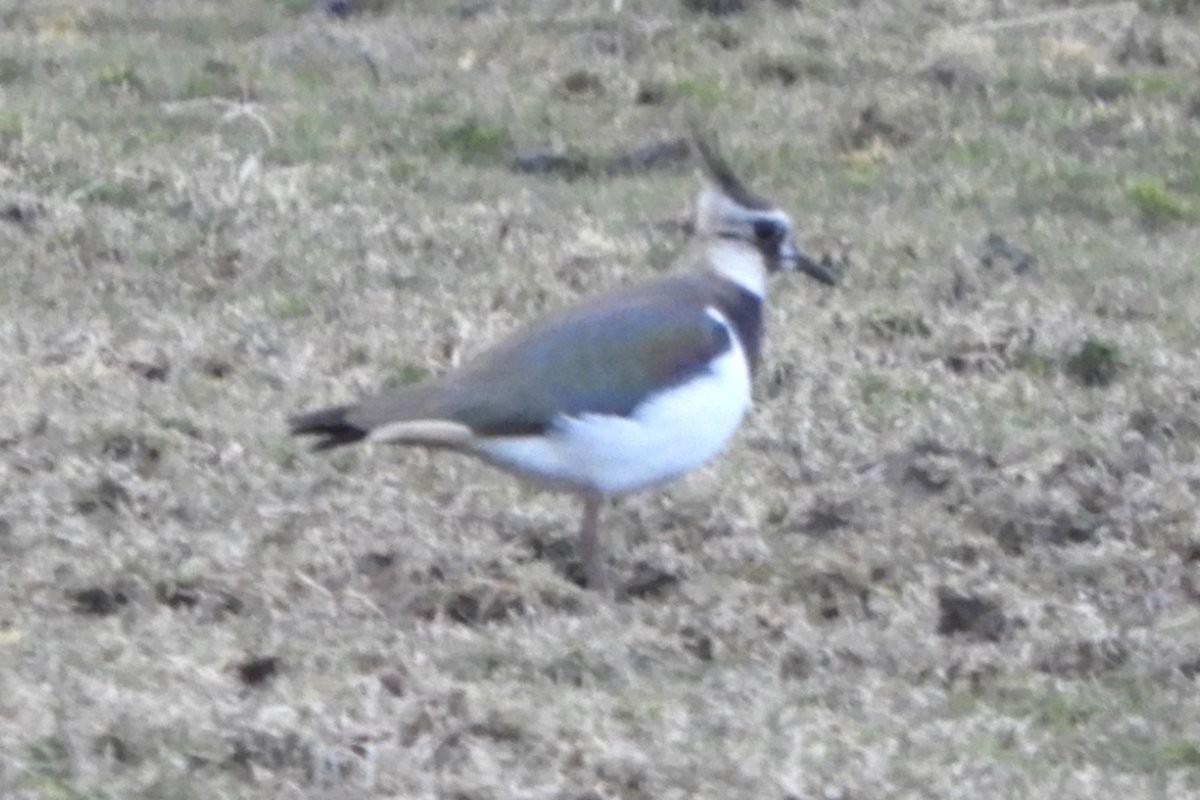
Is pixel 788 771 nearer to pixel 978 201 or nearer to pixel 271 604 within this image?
pixel 271 604

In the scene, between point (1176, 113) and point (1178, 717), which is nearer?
point (1178, 717)

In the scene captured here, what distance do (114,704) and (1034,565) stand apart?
260 cm

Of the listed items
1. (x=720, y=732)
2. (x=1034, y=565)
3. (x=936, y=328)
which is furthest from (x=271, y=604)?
(x=936, y=328)

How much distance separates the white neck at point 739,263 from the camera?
7348 mm

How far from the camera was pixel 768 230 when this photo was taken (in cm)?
744

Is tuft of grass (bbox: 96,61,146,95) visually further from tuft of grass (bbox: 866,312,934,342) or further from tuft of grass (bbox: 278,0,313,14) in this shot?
tuft of grass (bbox: 866,312,934,342)

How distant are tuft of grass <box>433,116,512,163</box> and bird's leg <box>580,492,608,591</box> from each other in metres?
5.31

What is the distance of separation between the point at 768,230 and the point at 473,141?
478cm

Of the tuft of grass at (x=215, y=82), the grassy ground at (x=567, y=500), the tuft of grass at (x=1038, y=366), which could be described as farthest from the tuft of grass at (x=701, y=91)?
the tuft of grass at (x=1038, y=366)

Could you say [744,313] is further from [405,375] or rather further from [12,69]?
[12,69]

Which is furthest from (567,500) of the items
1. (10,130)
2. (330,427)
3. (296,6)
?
(296,6)

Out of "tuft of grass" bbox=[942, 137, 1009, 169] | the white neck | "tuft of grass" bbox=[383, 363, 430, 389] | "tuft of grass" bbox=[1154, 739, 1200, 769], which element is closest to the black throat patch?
the white neck

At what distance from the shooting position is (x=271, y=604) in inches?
247

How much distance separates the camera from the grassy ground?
549 centimetres
